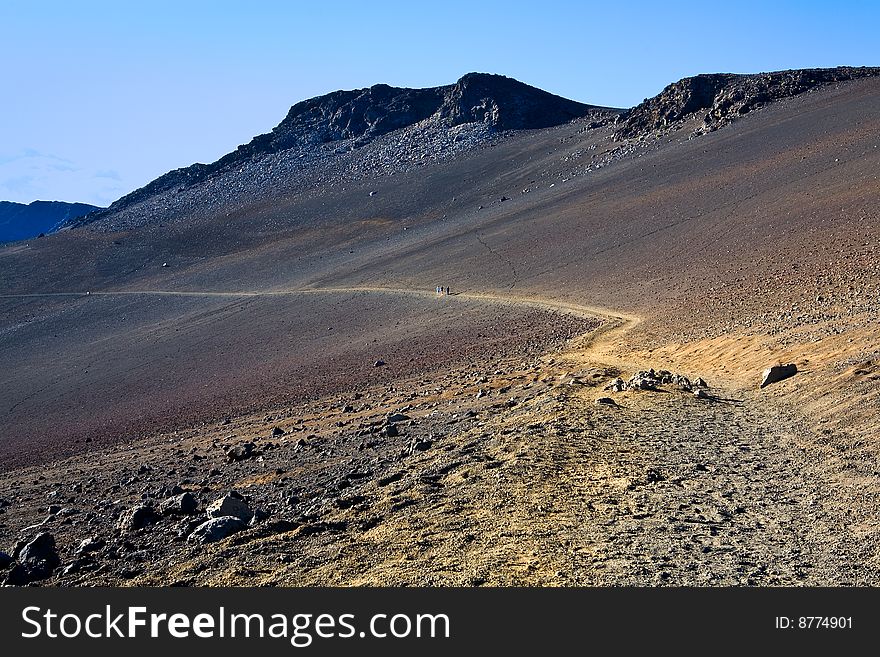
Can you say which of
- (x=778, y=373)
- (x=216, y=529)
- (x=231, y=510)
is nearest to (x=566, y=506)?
(x=216, y=529)

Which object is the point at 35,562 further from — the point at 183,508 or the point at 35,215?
the point at 35,215

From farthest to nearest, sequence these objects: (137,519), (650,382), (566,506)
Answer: (650,382), (137,519), (566,506)

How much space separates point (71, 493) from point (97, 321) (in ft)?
112

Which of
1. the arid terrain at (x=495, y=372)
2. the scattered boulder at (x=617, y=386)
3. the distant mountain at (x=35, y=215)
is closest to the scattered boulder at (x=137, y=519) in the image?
the arid terrain at (x=495, y=372)

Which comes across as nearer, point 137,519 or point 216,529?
point 216,529

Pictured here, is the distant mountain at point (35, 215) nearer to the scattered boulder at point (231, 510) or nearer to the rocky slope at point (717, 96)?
the rocky slope at point (717, 96)

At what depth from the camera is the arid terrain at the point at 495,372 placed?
8180mm

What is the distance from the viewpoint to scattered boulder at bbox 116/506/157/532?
10633 mm

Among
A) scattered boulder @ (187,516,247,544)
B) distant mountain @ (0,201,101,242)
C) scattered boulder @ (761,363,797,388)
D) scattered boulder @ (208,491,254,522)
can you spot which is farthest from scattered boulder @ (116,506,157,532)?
distant mountain @ (0,201,101,242)

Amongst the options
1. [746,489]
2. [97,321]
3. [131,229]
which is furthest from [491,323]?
[131,229]

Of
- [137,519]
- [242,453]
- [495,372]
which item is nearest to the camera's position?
→ [137,519]

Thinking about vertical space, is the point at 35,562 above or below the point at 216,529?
below

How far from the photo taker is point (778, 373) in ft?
47.2

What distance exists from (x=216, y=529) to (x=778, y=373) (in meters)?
9.24
